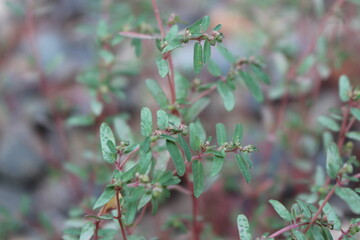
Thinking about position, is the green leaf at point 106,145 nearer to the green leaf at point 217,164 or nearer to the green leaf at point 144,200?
the green leaf at point 144,200

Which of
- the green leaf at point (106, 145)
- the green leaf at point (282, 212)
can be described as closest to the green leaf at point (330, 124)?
the green leaf at point (282, 212)

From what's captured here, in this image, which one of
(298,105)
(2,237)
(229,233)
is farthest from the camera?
(298,105)

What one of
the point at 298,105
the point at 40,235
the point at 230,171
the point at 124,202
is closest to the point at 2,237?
the point at 40,235

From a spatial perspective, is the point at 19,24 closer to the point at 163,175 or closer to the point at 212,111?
the point at 212,111

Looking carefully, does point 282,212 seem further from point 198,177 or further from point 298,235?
point 198,177

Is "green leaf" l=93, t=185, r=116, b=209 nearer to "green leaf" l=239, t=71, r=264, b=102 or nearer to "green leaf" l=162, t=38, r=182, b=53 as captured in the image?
A: "green leaf" l=162, t=38, r=182, b=53
